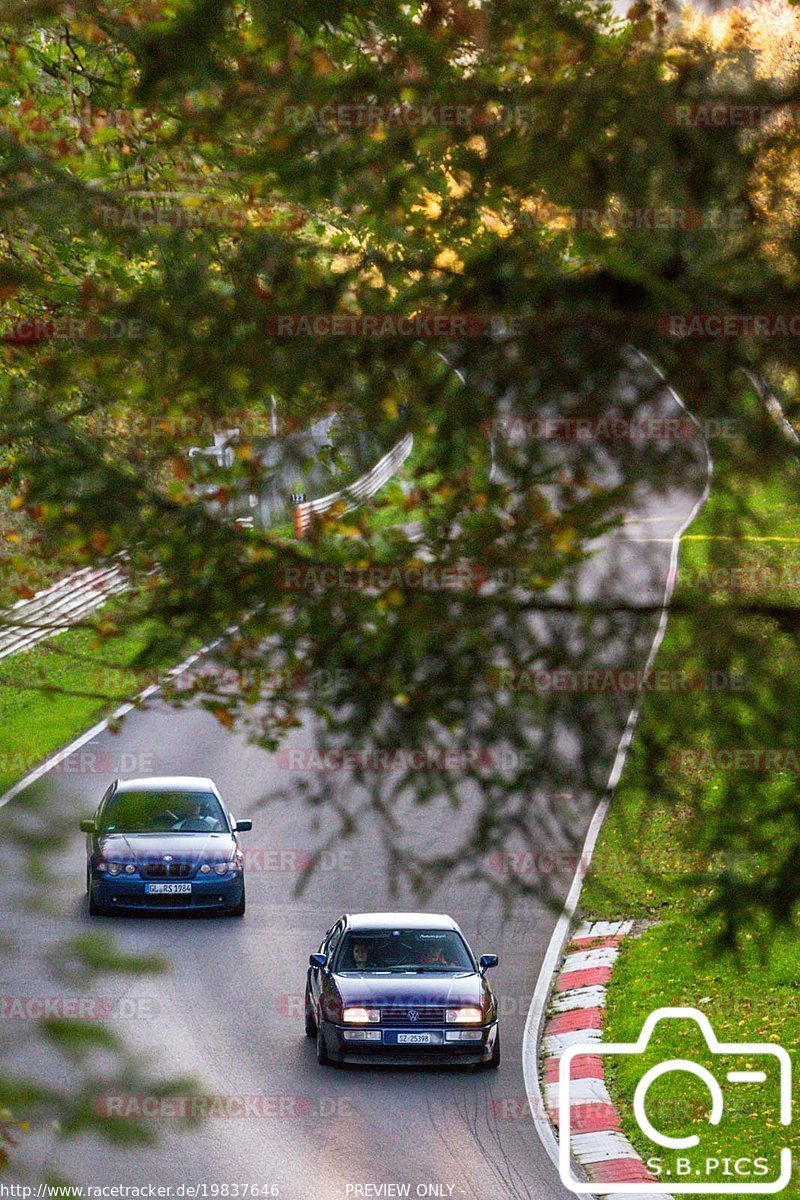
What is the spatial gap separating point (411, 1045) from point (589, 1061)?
174 centimetres

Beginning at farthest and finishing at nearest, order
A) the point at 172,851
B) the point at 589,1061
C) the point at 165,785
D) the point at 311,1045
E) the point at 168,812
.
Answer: the point at 165,785
the point at 168,812
the point at 172,851
the point at 311,1045
the point at 589,1061

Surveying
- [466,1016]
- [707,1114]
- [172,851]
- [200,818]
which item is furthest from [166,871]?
[707,1114]

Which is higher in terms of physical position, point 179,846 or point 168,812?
point 168,812

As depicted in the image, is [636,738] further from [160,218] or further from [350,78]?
[160,218]

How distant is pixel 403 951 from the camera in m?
15.6

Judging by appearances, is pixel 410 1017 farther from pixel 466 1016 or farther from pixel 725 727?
pixel 725 727

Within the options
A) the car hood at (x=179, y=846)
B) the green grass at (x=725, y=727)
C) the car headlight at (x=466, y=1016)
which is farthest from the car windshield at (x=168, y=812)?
the green grass at (x=725, y=727)

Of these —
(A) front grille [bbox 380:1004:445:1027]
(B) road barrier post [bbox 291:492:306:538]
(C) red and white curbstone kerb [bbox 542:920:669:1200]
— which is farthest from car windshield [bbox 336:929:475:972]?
(B) road barrier post [bbox 291:492:306:538]

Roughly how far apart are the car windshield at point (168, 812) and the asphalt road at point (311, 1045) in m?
1.15

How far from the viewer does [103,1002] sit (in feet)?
55.9

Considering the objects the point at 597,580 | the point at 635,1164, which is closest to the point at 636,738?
the point at 597,580

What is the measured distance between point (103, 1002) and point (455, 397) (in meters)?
12.1

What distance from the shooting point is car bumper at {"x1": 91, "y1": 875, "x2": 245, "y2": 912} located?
62.0 feet

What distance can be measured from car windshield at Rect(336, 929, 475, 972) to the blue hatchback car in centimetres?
360
